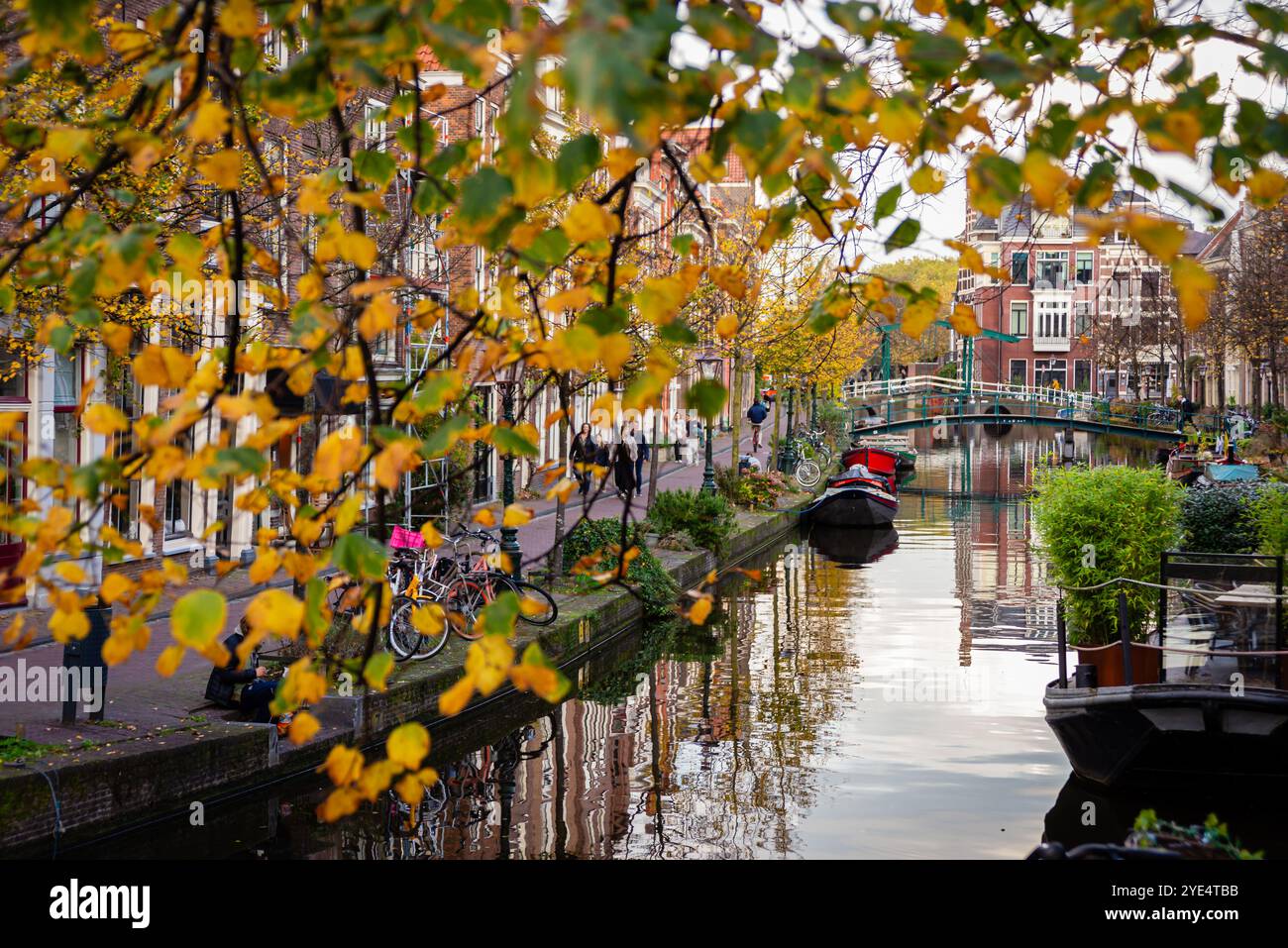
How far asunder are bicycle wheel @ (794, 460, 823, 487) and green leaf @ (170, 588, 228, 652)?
38248 mm

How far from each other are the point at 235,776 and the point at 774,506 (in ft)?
78.4

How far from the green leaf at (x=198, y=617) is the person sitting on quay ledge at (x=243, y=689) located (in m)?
Answer: 8.75

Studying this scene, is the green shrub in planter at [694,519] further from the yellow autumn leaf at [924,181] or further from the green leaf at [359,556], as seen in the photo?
the green leaf at [359,556]

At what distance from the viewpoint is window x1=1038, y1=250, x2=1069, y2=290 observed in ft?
281

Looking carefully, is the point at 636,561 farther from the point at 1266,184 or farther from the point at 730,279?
the point at 1266,184

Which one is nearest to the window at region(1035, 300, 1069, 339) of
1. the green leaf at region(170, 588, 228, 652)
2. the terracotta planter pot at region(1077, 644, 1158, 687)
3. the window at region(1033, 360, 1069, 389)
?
the window at region(1033, 360, 1069, 389)

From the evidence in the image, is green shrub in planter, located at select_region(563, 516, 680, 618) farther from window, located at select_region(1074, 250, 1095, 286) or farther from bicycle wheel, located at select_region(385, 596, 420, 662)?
window, located at select_region(1074, 250, 1095, 286)

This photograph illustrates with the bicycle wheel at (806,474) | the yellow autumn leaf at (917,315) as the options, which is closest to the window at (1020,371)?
the bicycle wheel at (806,474)

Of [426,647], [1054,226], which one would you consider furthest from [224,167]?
[426,647]
